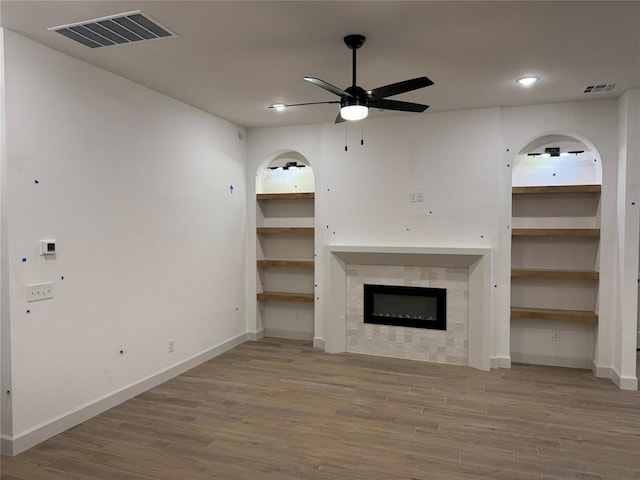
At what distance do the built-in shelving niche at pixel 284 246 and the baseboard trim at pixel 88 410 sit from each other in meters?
1.20

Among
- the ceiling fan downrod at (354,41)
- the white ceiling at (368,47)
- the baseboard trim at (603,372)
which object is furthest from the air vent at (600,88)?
the baseboard trim at (603,372)

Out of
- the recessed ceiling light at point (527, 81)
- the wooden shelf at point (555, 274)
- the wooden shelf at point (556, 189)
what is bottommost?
the wooden shelf at point (555, 274)

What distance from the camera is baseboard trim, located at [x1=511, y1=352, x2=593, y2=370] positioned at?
477cm

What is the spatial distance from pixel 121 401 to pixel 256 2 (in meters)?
3.34

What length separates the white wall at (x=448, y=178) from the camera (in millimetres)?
4484

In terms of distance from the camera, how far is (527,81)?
12.7 ft

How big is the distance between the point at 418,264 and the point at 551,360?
70.6 inches

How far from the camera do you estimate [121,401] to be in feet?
12.5

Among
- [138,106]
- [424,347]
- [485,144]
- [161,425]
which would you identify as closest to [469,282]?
[424,347]

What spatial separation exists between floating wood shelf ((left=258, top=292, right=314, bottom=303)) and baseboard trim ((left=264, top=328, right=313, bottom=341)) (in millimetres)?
467

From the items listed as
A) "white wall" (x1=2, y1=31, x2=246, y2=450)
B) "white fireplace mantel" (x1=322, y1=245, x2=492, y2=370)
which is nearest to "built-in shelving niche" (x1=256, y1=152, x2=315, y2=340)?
"white fireplace mantel" (x1=322, y1=245, x2=492, y2=370)

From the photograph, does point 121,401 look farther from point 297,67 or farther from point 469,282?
point 469,282

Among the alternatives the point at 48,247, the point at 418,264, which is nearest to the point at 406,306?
the point at 418,264

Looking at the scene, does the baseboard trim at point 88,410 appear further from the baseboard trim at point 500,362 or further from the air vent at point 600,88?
the air vent at point 600,88
